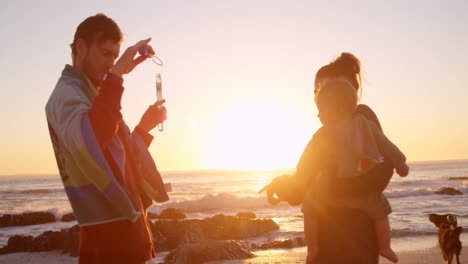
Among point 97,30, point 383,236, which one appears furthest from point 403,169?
point 97,30

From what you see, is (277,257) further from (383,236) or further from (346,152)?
(346,152)

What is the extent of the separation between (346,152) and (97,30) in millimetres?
1404

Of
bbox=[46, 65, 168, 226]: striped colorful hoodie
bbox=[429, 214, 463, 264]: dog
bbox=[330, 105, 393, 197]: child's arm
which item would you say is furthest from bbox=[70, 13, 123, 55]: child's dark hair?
bbox=[429, 214, 463, 264]: dog

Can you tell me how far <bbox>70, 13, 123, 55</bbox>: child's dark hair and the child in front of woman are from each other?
111 cm

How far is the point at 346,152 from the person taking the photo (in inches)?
109

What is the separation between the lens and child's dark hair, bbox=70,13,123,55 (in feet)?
9.07

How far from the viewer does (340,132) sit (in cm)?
279

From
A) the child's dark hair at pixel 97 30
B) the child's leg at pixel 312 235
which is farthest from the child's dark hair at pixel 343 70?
the child's dark hair at pixel 97 30

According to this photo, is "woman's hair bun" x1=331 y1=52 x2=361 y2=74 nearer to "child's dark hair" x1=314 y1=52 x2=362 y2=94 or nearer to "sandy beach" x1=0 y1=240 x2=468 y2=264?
"child's dark hair" x1=314 y1=52 x2=362 y2=94

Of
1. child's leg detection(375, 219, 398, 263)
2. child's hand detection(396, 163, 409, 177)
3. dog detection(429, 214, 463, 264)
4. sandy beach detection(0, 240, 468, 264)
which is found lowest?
sandy beach detection(0, 240, 468, 264)

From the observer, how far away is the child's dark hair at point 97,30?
2764 mm

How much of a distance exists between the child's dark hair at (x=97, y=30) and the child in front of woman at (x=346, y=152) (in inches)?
43.8

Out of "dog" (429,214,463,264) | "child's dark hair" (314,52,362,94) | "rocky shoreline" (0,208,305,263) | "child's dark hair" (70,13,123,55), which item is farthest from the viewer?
"rocky shoreline" (0,208,305,263)

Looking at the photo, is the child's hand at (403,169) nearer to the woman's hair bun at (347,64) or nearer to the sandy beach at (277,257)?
the woman's hair bun at (347,64)
